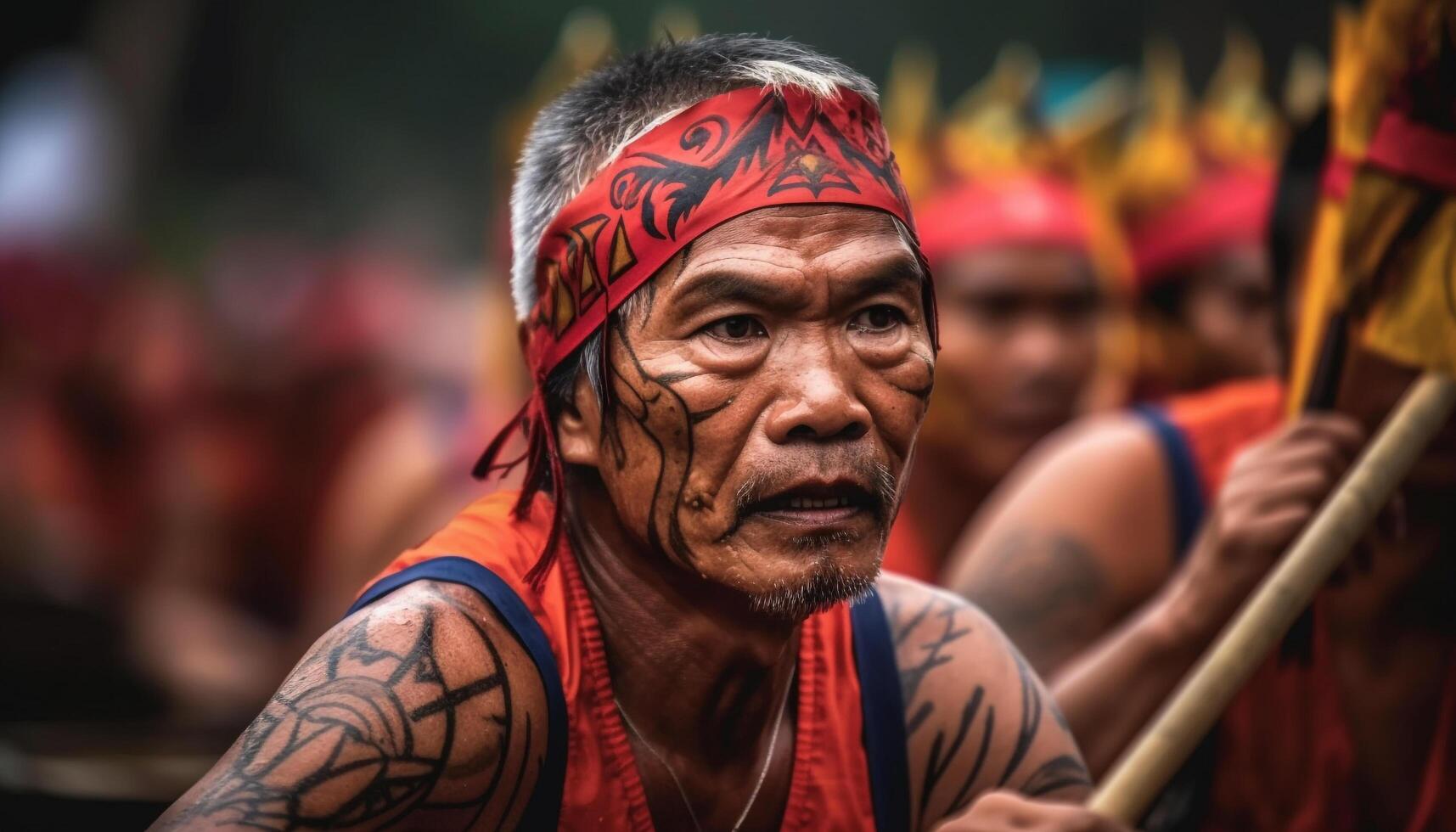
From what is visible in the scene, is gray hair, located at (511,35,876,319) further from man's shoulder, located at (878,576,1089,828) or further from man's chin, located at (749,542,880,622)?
man's shoulder, located at (878,576,1089,828)

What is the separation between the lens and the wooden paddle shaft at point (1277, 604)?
289cm

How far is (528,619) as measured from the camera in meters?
2.89

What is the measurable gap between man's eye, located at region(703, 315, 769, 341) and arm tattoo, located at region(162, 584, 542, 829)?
2.06 feet

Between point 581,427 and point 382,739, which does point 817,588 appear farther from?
point 382,739

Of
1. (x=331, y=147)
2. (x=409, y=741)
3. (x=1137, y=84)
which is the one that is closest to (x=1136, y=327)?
(x=1137, y=84)

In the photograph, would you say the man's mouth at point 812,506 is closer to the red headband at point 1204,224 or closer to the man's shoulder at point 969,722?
the man's shoulder at point 969,722

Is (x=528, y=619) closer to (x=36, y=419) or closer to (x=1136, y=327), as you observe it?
(x=1136, y=327)

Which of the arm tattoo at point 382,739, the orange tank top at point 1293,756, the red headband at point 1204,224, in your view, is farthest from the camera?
the red headband at point 1204,224

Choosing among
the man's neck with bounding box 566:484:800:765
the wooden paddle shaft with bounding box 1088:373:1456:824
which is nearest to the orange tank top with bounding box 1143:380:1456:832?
the wooden paddle shaft with bounding box 1088:373:1456:824

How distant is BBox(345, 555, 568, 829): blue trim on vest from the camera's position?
2844 mm

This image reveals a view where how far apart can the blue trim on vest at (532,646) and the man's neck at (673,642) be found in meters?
0.22

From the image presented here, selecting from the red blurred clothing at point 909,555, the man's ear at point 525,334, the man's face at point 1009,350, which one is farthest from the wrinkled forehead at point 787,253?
the man's face at point 1009,350

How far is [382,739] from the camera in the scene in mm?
2609

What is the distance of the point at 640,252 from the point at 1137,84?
7.05 m
